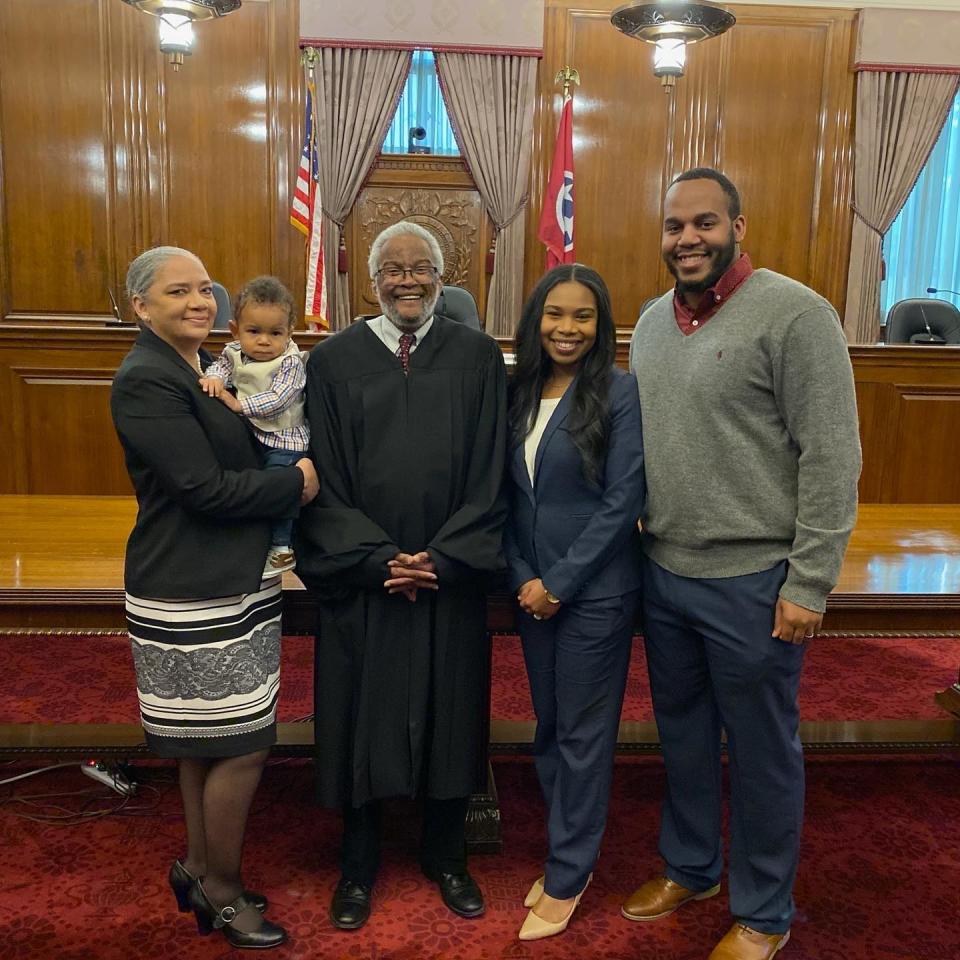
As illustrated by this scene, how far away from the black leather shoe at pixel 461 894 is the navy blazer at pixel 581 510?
73 centimetres

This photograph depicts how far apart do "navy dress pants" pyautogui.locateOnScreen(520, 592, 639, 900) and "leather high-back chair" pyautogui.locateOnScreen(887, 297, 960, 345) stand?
501 cm

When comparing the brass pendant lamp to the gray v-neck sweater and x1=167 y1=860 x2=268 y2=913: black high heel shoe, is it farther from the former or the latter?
x1=167 y1=860 x2=268 y2=913: black high heel shoe

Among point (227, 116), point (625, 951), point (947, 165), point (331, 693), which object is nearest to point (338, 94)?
point (227, 116)

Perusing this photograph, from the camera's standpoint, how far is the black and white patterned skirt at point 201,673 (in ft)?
6.26

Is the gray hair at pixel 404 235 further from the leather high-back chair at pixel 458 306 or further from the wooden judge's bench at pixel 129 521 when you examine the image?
the leather high-back chair at pixel 458 306

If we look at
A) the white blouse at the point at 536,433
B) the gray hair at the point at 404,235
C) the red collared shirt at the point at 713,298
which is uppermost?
the gray hair at the point at 404,235

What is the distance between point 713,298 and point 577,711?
0.90 meters

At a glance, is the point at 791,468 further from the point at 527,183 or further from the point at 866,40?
the point at 866,40

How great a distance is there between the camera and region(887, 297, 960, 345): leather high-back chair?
6.21 meters

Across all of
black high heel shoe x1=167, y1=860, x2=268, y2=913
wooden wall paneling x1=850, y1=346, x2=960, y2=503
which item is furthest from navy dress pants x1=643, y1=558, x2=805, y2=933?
wooden wall paneling x1=850, y1=346, x2=960, y2=503

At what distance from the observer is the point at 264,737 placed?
199 centimetres

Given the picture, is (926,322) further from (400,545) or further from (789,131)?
(400,545)

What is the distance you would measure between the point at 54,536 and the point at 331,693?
1.22 meters

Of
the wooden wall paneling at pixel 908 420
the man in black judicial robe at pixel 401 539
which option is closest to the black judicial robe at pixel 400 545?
the man in black judicial robe at pixel 401 539
